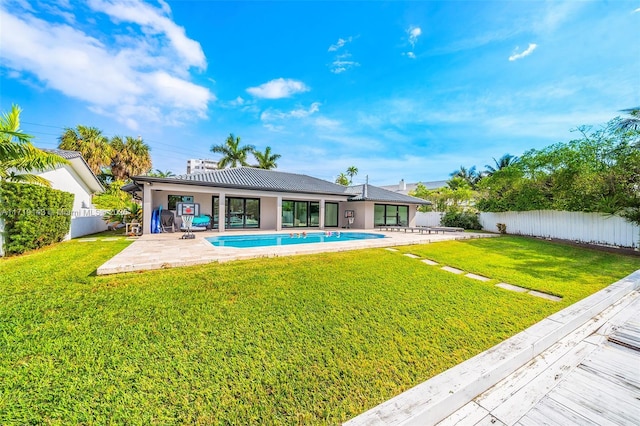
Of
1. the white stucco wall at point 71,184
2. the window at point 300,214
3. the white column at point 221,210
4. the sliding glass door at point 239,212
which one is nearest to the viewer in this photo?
the white stucco wall at point 71,184

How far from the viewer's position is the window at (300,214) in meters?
18.9

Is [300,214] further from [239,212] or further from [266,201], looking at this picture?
[239,212]

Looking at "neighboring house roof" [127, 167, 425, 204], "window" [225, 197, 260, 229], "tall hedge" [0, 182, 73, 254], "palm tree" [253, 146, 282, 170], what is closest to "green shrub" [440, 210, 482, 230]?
"neighboring house roof" [127, 167, 425, 204]

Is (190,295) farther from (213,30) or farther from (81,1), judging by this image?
(213,30)

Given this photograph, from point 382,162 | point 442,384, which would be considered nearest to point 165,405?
point 442,384

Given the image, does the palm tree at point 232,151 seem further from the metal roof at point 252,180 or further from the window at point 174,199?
the window at point 174,199

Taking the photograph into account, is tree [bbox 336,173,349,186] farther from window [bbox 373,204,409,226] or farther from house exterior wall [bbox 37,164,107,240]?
house exterior wall [bbox 37,164,107,240]

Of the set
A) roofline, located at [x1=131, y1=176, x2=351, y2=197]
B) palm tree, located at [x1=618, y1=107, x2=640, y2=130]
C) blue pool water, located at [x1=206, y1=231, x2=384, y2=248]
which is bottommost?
blue pool water, located at [x1=206, y1=231, x2=384, y2=248]

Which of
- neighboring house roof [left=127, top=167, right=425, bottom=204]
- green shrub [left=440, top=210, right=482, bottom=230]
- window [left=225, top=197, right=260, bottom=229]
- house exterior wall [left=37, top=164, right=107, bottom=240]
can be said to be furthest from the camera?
green shrub [left=440, top=210, right=482, bottom=230]

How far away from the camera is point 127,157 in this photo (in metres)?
26.0

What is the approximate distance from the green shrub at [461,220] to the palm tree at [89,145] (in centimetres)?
3242

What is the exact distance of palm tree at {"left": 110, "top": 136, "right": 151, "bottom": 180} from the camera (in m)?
25.6

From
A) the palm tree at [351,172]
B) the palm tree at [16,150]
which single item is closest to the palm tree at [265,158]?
the palm tree at [351,172]

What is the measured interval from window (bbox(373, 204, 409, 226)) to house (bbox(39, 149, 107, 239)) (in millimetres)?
19184
